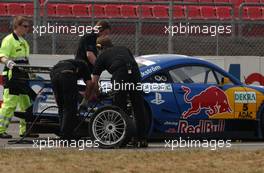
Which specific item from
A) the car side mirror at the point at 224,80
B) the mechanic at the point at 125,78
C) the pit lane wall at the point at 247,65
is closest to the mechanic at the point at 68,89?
the mechanic at the point at 125,78

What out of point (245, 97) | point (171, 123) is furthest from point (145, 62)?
point (245, 97)

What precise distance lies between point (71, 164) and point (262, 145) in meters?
4.11

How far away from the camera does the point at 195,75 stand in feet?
42.0

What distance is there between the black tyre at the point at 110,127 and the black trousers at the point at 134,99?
0.74 feet

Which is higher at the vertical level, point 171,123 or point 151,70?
point 151,70

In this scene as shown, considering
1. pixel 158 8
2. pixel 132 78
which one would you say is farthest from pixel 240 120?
pixel 158 8

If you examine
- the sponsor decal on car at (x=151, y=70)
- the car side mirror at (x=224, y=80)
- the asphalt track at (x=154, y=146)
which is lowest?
the asphalt track at (x=154, y=146)

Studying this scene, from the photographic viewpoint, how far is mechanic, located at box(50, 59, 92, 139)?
1163 cm

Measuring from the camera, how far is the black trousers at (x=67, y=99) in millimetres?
11625

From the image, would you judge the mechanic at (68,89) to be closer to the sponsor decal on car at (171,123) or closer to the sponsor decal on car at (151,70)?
the sponsor decal on car at (151,70)

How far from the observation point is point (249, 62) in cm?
1745

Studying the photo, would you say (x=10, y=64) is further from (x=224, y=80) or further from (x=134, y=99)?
(x=224, y=80)

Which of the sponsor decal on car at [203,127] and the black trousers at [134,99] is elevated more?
the black trousers at [134,99]

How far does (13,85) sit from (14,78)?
142 millimetres
